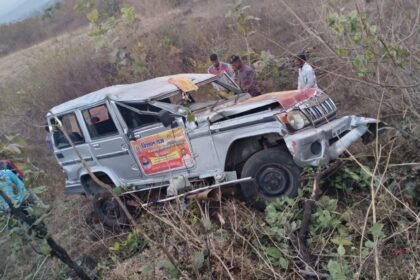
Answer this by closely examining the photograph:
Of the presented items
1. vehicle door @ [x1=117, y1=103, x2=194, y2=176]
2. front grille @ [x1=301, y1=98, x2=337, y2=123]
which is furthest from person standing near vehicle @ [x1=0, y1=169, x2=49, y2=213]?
front grille @ [x1=301, y1=98, x2=337, y2=123]

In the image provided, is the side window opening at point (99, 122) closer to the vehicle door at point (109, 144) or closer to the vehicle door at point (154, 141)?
the vehicle door at point (109, 144)

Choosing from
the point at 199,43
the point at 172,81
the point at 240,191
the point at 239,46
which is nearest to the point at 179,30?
the point at 199,43

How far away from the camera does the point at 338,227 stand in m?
4.27

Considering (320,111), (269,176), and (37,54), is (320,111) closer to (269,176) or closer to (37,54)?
(269,176)

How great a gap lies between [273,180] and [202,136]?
3.26ft

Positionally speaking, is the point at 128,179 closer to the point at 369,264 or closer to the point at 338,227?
the point at 338,227

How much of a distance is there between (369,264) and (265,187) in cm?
173

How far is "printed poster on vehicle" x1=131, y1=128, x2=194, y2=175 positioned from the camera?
561 cm

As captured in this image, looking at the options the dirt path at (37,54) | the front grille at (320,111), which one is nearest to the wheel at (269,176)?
the front grille at (320,111)

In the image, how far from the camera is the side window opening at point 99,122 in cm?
620

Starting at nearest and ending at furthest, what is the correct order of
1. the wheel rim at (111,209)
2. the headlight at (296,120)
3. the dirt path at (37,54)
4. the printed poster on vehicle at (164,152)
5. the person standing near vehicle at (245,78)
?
1. the headlight at (296,120)
2. the printed poster on vehicle at (164,152)
3. the wheel rim at (111,209)
4. the person standing near vehicle at (245,78)
5. the dirt path at (37,54)

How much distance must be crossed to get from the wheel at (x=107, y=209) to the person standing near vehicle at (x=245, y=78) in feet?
9.28

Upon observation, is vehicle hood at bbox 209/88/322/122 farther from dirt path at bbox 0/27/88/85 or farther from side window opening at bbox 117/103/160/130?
dirt path at bbox 0/27/88/85

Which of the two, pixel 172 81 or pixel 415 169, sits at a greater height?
pixel 172 81
